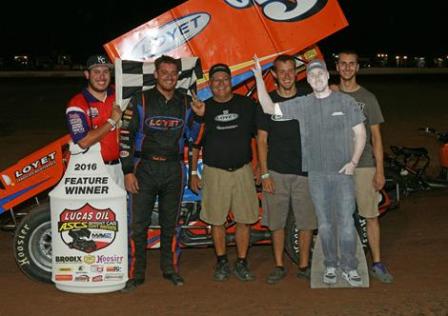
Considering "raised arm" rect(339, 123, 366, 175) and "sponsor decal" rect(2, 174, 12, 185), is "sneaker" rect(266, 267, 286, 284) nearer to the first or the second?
"raised arm" rect(339, 123, 366, 175)

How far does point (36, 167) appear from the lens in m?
6.33

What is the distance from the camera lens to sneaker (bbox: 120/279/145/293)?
6000mm

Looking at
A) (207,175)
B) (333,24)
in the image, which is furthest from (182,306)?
(333,24)

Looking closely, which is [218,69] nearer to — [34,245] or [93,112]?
[93,112]

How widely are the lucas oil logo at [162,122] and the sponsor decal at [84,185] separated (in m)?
0.56

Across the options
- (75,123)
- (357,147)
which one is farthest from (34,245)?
(357,147)

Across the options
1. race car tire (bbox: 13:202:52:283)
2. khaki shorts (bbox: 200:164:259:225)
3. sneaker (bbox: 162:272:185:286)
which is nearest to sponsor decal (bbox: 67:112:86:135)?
race car tire (bbox: 13:202:52:283)

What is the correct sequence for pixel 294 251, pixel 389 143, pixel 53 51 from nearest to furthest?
pixel 294 251
pixel 389 143
pixel 53 51

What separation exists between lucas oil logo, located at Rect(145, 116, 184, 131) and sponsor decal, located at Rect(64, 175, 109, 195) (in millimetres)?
559

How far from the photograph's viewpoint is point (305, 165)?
5914 millimetres

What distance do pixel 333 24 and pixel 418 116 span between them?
1492 centimetres

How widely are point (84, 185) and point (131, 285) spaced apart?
896 millimetres

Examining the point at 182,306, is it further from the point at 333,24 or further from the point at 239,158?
the point at 333,24

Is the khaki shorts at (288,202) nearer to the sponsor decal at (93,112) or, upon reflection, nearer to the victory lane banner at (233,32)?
the victory lane banner at (233,32)
